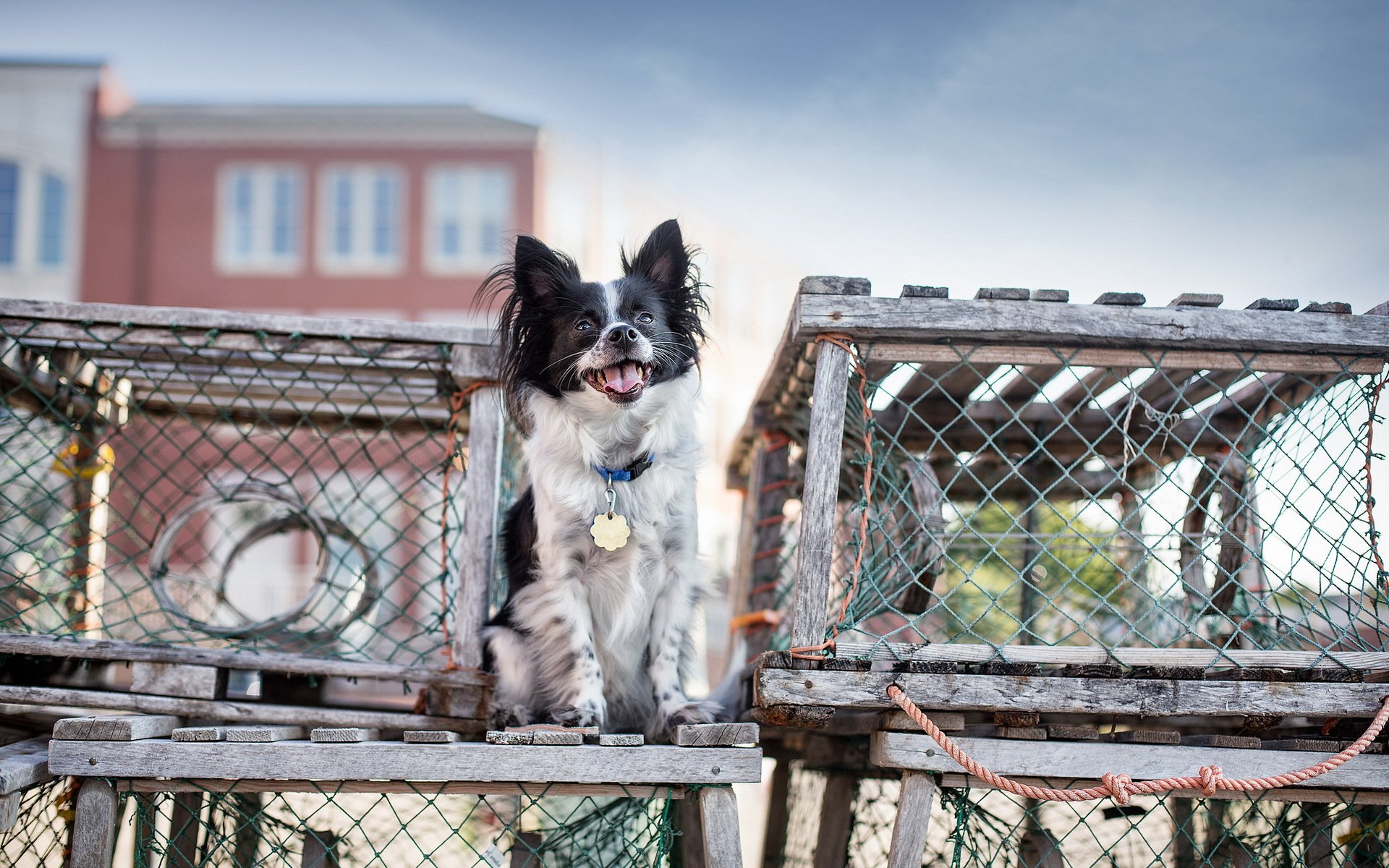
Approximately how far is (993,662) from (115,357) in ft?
9.39

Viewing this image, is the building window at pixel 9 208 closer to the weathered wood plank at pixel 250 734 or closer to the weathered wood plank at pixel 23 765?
the weathered wood plank at pixel 23 765

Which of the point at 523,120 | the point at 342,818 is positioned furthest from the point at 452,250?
the point at 342,818

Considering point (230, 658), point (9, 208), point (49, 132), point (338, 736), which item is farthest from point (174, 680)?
point (9, 208)

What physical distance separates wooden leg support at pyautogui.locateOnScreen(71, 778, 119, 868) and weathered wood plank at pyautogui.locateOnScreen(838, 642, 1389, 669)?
1.69 m

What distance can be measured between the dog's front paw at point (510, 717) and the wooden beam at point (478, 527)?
0.85ft

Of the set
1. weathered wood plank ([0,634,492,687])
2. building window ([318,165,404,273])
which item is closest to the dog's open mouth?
weathered wood plank ([0,634,492,687])

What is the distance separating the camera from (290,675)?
11.5ft

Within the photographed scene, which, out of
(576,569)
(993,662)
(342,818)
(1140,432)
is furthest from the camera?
(342,818)

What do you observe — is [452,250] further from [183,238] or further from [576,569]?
[576,569]

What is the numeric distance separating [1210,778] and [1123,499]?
72.3 inches

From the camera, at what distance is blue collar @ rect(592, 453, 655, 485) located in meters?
2.97

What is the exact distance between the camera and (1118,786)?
2428 mm

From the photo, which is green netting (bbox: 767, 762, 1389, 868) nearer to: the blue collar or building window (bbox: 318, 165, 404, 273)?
the blue collar

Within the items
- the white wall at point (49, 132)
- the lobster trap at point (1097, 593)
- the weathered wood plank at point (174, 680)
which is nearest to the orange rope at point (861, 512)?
the lobster trap at point (1097, 593)
